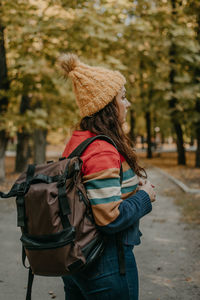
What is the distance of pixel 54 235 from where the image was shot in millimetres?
1610

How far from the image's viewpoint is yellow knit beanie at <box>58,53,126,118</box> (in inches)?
77.7

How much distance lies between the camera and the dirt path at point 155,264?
407 centimetres

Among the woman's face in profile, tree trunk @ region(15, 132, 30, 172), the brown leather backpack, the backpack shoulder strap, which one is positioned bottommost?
tree trunk @ region(15, 132, 30, 172)

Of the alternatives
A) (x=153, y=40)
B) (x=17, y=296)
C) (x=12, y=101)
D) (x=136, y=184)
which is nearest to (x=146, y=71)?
(x=153, y=40)

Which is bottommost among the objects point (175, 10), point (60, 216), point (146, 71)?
Answer: point (60, 216)

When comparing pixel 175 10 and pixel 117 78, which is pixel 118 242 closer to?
pixel 117 78

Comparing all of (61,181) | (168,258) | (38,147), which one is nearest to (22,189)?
(61,181)

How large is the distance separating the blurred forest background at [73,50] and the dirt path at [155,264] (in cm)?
346

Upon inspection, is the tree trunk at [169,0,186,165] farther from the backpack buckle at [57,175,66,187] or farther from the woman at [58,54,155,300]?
the backpack buckle at [57,175,66,187]

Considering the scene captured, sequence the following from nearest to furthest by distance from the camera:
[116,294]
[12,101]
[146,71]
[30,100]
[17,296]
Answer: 1. [116,294]
2. [17,296]
3. [12,101]
4. [30,100]
5. [146,71]

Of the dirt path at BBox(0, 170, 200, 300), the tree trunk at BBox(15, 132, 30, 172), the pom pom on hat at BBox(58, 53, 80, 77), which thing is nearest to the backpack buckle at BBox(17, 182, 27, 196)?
the pom pom on hat at BBox(58, 53, 80, 77)

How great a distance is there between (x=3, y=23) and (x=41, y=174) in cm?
1013

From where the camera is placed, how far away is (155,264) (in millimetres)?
5000

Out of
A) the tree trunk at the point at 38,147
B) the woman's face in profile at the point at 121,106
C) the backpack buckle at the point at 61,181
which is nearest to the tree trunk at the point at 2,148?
the tree trunk at the point at 38,147
